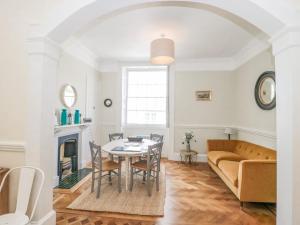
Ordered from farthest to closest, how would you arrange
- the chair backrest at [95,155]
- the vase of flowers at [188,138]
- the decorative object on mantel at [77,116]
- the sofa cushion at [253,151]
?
the vase of flowers at [188,138] < the decorative object on mantel at [77,116] < the sofa cushion at [253,151] < the chair backrest at [95,155]

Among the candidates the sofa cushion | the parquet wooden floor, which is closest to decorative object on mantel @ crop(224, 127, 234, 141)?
the sofa cushion

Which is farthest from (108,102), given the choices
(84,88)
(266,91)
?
(266,91)

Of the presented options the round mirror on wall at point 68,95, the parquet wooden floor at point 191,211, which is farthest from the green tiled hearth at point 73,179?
the round mirror on wall at point 68,95

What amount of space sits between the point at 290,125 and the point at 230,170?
1709 mm

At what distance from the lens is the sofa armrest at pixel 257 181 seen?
8.55 feet

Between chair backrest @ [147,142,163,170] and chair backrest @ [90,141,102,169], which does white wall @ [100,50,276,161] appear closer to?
chair backrest @ [147,142,163,170]

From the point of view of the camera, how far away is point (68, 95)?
3.91 meters

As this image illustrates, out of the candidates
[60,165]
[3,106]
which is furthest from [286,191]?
[60,165]

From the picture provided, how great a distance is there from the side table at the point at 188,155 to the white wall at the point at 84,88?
8.37ft

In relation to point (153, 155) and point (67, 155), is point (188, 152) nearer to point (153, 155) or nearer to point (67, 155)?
point (153, 155)

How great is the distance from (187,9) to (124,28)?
121 cm

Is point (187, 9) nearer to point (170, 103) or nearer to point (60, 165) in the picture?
point (170, 103)

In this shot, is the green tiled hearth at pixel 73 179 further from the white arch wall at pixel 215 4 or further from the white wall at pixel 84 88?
the white arch wall at pixel 215 4

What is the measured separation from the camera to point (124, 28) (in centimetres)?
336
